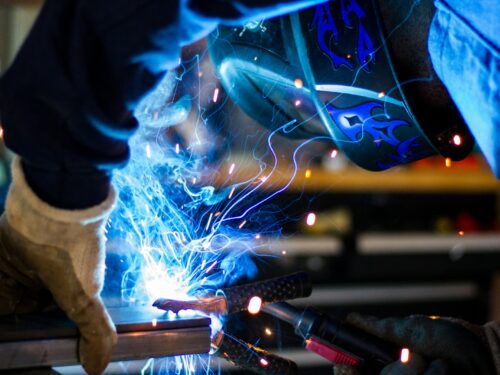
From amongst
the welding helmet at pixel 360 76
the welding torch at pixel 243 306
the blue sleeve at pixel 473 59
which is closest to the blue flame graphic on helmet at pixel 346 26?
the welding helmet at pixel 360 76

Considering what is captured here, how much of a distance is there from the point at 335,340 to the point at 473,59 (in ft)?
1.62

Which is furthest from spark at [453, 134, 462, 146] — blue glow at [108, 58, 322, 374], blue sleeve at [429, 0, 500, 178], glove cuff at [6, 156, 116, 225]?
glove cuff at [6, 156, 116, 225]

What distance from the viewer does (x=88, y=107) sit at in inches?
29.9

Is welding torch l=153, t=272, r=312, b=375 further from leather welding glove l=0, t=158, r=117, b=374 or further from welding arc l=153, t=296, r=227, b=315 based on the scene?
leather welding glove l=0, t=158, r=117, b=374

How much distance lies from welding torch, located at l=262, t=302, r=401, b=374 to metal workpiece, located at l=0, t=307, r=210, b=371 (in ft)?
0.57

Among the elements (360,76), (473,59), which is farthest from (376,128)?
(473,59)

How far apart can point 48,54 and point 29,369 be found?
429 millimetres

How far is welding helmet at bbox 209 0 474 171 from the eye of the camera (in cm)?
103

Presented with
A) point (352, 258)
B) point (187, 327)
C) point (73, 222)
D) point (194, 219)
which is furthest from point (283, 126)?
point (352, 258)

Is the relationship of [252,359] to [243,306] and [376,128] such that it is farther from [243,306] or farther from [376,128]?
[376,128]

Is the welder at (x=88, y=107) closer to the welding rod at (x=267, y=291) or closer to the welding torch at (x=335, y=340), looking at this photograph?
the welding rod at (x=267, y=291)

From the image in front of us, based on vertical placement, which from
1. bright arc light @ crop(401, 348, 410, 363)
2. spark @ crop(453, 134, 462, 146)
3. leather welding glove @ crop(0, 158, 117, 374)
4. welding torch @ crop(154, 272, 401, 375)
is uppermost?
spark @ crop(453, 134, 462, 146)

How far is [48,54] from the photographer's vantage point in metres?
0.74

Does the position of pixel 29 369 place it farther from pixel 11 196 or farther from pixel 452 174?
pixel 452 174
